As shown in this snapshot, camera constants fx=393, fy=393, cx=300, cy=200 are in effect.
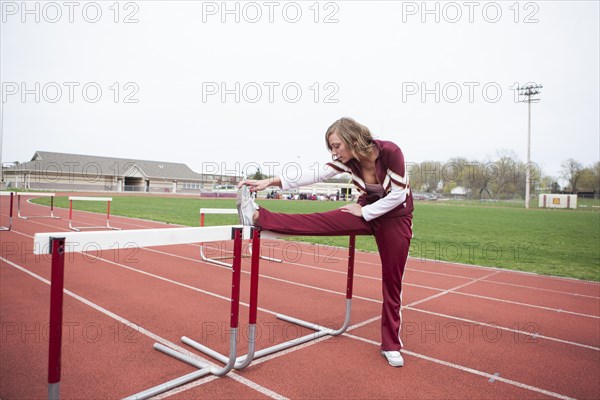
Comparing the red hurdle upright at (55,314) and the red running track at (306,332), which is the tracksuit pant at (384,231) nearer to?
the red running track at (306,332)

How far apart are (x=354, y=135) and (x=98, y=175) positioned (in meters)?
51.4

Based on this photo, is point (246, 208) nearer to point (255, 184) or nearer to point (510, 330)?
point (255, 184)

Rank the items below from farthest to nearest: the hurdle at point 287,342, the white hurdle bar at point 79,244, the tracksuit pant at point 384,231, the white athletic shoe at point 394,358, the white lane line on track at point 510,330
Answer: the white lane line on track at point 510,330 → the white athletic shoe at point 394,358 → the hurdle at point 287,342 → the tracksuit pant at point 384,231 → the white hurdle bar at point 79,244

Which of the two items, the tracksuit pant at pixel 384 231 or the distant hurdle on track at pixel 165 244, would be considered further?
the tracksuit pant at pixel 384 231

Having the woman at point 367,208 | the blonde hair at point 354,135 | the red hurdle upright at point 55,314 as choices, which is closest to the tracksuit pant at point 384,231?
the woman at point 367,208

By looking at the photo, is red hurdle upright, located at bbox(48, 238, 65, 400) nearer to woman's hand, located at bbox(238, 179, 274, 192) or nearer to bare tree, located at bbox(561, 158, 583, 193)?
woman's hand, located at bbox(238, 179, 274, 192)

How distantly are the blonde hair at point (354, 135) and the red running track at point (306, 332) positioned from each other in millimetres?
1694

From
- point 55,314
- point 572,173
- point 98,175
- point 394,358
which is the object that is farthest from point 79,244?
point 572,173

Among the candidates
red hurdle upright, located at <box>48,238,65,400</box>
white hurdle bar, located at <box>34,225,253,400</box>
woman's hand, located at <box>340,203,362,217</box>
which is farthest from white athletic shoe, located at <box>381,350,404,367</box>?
red hurdle upright, located at <box>48,238,65,400</box>

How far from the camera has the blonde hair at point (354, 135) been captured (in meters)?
2.93

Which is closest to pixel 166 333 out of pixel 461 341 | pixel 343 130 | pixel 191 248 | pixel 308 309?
pixel 308 309

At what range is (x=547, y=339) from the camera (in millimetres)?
3996

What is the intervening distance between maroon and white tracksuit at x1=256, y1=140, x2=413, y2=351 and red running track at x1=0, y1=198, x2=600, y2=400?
59 cm

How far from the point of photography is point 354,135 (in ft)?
9.61
